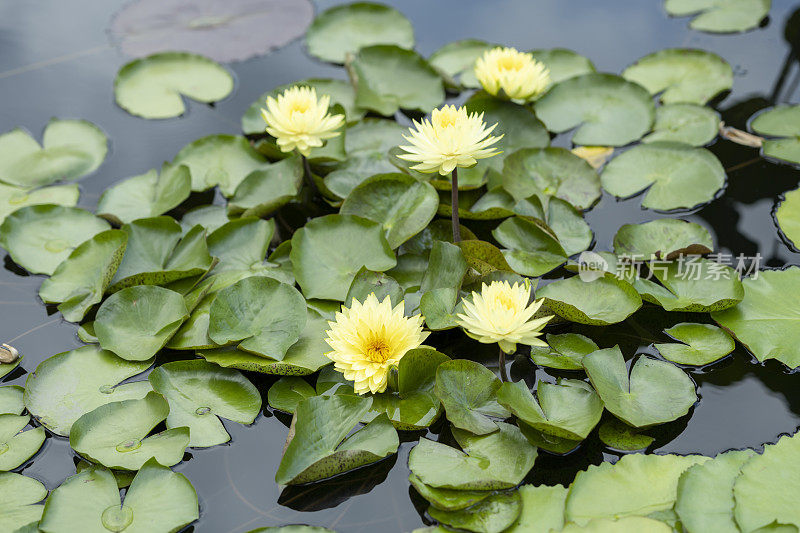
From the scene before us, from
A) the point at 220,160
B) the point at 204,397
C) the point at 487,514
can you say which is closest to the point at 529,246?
the point at 487,514

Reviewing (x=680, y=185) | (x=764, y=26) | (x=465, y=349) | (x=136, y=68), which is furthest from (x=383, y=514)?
(x=764, y=26)

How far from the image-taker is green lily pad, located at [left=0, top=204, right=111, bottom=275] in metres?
2.43

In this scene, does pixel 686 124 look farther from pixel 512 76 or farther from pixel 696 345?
pixel 696 345

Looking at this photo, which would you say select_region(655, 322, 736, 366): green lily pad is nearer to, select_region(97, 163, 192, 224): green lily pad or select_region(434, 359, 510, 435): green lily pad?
select_region(434, 359, 510, 435): green lily pad

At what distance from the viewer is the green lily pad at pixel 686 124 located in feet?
9.16

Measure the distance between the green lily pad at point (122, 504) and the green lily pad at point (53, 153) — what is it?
58.3 inches

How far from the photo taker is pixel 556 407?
1843 mm

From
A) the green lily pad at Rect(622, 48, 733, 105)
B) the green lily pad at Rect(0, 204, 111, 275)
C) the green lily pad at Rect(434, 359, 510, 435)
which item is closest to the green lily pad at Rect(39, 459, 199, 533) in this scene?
the green lily pad at Rect(434, 359, 510, 435)

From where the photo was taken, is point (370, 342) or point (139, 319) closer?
point (370, 342)

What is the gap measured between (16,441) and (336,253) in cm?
105

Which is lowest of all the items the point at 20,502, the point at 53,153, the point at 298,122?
the point at 20,502

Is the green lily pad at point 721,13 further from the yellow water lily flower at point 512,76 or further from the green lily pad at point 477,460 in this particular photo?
the green lily pad at point 477,460

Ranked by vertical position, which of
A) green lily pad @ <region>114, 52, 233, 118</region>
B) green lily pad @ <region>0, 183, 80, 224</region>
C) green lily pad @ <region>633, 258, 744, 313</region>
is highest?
green lily pad @ <region>114, 52, 233, 118</region>

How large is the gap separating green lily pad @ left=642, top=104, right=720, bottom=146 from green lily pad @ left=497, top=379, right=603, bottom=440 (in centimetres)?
132
